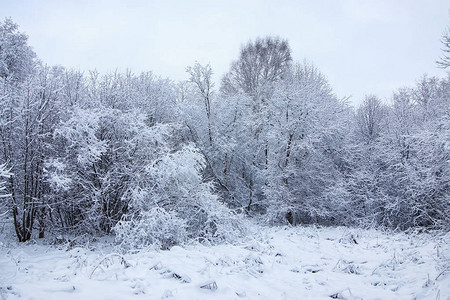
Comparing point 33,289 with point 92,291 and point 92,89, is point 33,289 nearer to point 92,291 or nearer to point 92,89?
point 92,291

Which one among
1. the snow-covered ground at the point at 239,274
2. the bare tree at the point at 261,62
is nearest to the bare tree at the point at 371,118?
the bare tree at the point at 261,62

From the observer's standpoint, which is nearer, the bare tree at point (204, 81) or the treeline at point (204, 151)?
the treeline at point (204, 151)

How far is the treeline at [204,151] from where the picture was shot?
10.7 metres

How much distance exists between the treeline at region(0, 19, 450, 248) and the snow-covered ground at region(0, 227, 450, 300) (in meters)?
2.40

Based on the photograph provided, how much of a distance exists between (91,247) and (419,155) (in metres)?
15.2

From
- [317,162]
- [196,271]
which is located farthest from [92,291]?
[317,162]

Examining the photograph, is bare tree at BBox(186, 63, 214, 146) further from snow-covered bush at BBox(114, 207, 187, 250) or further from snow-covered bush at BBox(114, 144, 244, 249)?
snow-covered bush at BBox(114, 207, 187, 250)

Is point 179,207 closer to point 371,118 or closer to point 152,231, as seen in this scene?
point 152,231

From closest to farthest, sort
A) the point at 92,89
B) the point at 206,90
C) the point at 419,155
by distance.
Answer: the point at 92,89 → the point at 419,155 → the point at 206,90

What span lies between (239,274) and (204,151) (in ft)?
43.3

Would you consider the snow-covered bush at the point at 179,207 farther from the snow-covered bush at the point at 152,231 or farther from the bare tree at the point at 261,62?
the bare tree at the point at 261,62

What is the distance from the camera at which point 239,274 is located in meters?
5.75

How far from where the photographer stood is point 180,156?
1170 cm

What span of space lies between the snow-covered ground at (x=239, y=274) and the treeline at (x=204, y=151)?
7.88 feet
